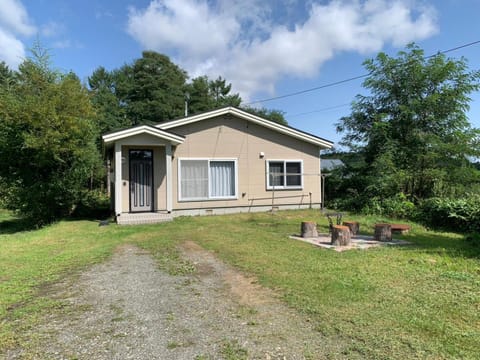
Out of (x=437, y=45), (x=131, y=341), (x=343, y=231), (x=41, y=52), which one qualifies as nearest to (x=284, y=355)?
(x=131, y=341)

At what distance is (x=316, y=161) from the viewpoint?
539 inches

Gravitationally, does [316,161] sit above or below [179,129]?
A: below

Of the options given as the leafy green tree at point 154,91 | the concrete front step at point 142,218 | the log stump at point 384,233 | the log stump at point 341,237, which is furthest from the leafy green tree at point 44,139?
the leafy green tree at point 154,91

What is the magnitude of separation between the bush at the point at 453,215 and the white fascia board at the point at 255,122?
4.71 metres

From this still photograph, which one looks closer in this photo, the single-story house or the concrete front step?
the concrete front step

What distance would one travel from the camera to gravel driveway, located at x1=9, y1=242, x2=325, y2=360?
2.61 metres

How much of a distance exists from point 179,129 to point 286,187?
4.91m

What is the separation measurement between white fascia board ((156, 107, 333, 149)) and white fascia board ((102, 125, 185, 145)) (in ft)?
3.07

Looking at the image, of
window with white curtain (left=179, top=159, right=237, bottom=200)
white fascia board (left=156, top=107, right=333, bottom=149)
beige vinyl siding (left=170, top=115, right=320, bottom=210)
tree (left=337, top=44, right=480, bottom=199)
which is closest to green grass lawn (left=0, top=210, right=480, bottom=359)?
window with white curtain (left=179, top=159, right=237, bottom=200)

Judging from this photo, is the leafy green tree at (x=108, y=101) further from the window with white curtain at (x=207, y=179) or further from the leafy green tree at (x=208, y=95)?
the window with white curtain at (x=207, y=179)

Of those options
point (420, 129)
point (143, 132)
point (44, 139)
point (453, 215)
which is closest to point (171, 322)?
point (143, 132)

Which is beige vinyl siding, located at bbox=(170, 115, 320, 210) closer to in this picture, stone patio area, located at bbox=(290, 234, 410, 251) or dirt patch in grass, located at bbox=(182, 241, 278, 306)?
stone patio area, located at bbox=(290, 234, 410, 251)

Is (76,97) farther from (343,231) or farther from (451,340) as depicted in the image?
(451,340)

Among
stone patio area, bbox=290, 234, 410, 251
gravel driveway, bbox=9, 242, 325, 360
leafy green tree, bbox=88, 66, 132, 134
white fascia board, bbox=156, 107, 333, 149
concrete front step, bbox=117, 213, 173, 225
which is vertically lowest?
gravel driveway, bbox=9, 242, 325, 360
